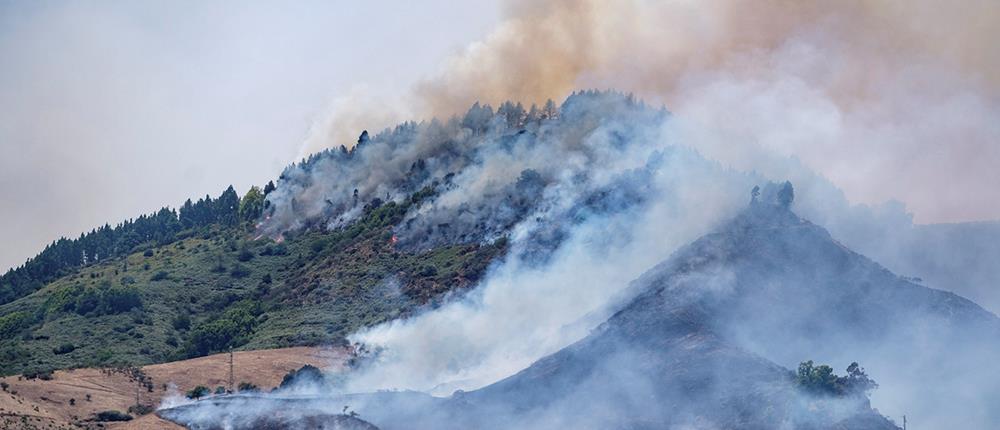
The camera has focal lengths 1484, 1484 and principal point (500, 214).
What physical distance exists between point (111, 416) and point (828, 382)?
80.8 metres

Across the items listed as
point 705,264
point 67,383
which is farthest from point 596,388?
point 67,383

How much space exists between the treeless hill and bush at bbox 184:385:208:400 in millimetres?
2012

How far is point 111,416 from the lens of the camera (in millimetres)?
170250

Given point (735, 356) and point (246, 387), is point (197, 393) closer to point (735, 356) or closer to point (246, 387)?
point (246, 387)

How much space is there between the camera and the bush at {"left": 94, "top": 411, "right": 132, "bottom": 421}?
169500mm

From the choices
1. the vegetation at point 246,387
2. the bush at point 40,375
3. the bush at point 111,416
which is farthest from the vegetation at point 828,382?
the bush at point 40,375

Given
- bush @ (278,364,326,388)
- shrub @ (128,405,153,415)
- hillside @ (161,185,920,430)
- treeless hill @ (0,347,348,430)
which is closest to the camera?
hillside @ (161,185,920,430)

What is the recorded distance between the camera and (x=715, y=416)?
161m

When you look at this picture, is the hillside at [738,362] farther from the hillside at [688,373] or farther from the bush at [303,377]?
the bush at [303,377]

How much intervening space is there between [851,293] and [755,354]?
30320 mm

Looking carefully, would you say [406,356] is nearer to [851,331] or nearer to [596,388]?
[596,388]

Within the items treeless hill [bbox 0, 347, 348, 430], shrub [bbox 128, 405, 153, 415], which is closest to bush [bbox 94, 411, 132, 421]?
treeless hill [bbox 0, 347, 348, 430]

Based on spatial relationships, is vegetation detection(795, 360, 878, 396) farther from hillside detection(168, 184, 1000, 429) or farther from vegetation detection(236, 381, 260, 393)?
vegetation detection(236, 381, 260, 393)

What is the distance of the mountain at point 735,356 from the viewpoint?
162875 mm
